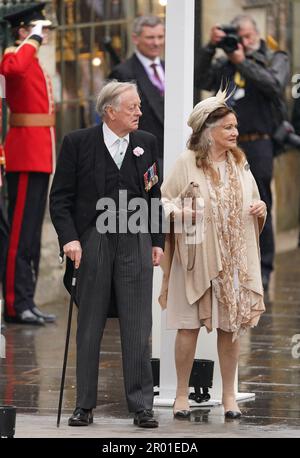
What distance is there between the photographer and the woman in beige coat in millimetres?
5681

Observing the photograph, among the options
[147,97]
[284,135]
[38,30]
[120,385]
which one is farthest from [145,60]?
[120,385]

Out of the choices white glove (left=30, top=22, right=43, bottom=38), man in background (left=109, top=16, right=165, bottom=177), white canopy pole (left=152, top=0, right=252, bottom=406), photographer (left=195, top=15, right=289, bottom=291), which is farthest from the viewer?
photographer (left=195, top=15, right=289, bottom=291)

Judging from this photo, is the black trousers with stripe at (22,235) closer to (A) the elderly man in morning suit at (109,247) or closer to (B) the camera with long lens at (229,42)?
(B) the camera with long lens at (229,42)

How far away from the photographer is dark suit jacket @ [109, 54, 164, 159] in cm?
1305

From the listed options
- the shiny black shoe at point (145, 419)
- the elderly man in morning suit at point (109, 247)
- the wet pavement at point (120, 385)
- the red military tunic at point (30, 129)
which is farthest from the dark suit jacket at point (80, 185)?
the red military tunic at point (30, 129)

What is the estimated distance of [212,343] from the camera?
10070 mm

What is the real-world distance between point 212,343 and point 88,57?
7.05 meters

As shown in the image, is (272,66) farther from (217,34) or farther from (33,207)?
(33,207)

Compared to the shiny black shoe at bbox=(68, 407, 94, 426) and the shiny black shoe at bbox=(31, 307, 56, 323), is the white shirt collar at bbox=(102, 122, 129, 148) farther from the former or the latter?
the shiny black shoe at bbox=(31, 307, 56, 323)

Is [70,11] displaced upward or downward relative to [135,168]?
upward

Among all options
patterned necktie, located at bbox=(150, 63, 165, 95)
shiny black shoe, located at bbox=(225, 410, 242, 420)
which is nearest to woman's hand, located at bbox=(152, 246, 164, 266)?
shiny black shoe, located at bbox=(225, 410, 242, 420)

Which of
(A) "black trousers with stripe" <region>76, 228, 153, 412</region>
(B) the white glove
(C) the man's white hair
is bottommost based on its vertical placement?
(A) "black trousers with stripe" <region>76, 228, 153, 412</region>

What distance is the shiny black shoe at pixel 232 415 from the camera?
31.2 feet
